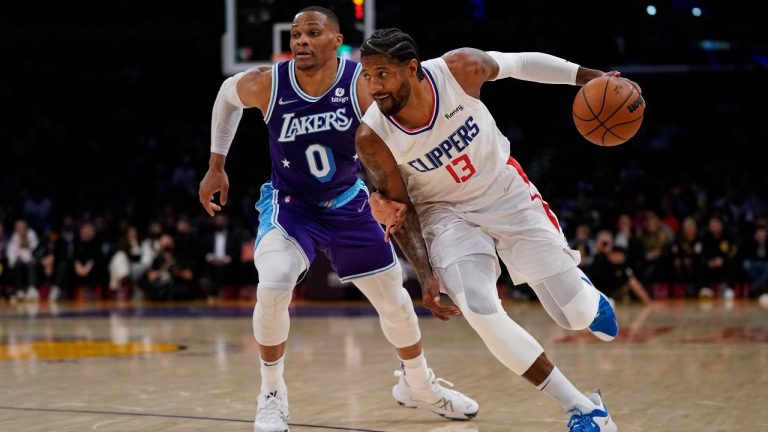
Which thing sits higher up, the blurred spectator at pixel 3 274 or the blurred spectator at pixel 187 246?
the blurred spectator at pixel 187 246

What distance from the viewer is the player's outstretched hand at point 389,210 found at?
15.7 ft

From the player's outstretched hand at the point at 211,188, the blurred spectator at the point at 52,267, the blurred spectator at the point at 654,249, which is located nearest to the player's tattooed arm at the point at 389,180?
the player's outstretched hand at the point at 211,188

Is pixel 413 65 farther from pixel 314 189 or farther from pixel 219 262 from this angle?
pixel 219 262

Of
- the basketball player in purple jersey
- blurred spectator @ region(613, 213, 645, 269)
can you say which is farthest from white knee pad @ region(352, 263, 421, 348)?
blurred spectator @ region(613, 213, 645, 269)

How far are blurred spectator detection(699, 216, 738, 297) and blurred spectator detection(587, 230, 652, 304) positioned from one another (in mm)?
1491

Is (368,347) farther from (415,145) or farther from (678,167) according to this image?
(678,167)

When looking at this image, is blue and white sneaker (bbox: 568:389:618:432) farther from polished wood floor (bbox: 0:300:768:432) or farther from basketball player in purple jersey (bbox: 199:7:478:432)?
basketball player in purple jersey (bbox: 199:7:478:432)

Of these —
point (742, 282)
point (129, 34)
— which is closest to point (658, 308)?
point (742, 282)

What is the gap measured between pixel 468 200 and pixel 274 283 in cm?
96

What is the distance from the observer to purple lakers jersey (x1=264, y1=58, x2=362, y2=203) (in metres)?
5.33

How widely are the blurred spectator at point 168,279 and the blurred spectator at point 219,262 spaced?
29 centimetres

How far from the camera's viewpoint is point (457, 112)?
189 inches

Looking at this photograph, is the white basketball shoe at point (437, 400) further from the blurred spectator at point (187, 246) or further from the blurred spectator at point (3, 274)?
the blurred spectator at point (3, 274)

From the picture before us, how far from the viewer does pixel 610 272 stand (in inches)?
557
